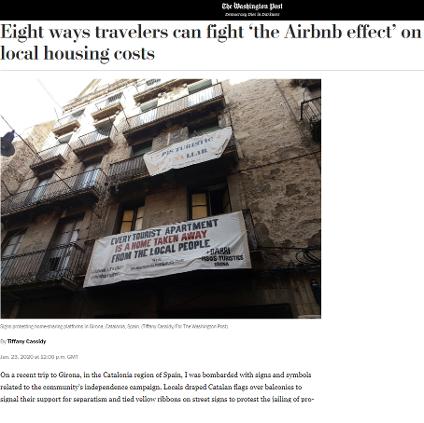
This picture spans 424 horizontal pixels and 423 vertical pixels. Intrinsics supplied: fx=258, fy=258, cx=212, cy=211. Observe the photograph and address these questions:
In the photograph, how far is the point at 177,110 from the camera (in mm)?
8266

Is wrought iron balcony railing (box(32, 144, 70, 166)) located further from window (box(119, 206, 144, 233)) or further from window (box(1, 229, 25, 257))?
window (box(119, 206, 144, 233))

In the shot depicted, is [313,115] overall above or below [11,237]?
above

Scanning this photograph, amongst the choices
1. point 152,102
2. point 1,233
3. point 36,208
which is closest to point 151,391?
point 36,208

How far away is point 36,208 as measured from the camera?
7414 millimetres

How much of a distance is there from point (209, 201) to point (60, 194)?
444 centimetres

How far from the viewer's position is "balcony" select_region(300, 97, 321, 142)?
5578 millimetres

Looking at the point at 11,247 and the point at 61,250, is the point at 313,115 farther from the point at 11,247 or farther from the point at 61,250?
the point at 11,247

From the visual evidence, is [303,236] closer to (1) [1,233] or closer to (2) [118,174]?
(2) [118,174]

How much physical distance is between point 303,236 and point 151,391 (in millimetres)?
3346

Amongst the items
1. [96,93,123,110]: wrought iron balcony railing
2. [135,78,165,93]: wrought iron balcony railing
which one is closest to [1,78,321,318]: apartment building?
[135,78,165,93]: wrought iron balcony railing

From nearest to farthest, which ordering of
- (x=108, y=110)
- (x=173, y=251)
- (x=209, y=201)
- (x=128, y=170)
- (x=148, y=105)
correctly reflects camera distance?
(x=173, y=251) < (x=209, y=201) < (x=128, y=170) < (x=148, y=105) < (x=108, y=110)

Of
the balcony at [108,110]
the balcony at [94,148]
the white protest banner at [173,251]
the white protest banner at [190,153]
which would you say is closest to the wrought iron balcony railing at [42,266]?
the white protest banner at [173,251]

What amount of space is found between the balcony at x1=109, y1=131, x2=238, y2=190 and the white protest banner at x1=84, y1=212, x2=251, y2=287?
1968 mm

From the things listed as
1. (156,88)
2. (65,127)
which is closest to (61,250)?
(156,88)
